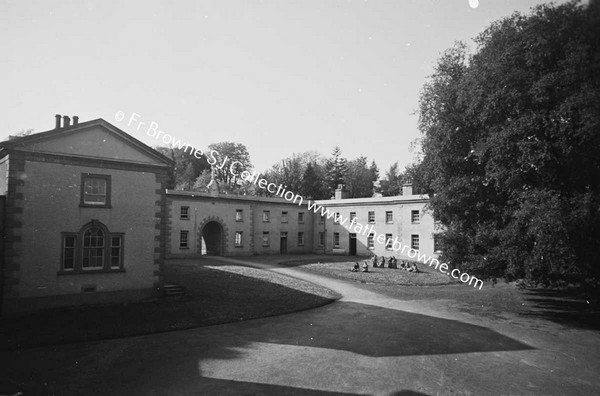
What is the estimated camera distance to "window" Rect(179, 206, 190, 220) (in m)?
38.2

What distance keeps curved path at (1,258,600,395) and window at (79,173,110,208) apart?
298 inches

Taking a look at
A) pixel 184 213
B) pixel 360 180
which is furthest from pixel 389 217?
pixel 360 180

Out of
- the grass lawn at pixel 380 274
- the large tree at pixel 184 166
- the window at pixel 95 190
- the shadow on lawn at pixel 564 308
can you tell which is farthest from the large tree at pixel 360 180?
the window at pixel 95 190

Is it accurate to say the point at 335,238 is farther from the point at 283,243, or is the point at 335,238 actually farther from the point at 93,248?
the point at 93,248

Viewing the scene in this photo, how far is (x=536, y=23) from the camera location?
1526 centimetres


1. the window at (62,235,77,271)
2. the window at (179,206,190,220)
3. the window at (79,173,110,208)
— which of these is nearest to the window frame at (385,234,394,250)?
the window at (179,206,190,220)

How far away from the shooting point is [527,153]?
599 inches

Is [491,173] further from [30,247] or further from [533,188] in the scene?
[30,247]

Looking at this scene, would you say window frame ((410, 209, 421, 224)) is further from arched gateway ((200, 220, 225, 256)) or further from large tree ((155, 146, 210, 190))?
large tree ((155, 146, 210, 190))

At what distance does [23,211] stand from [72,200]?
1.89 metres

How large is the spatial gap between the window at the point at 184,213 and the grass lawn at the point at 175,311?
1309 centimetres

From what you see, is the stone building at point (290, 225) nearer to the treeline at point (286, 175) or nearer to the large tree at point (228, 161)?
the treeline at point (286, 175)

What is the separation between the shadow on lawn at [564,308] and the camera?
1786 cm

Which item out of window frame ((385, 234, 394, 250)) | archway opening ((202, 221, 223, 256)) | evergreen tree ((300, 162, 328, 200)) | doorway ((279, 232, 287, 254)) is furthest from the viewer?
evergreen tree ((300, 162, 328, 200))
